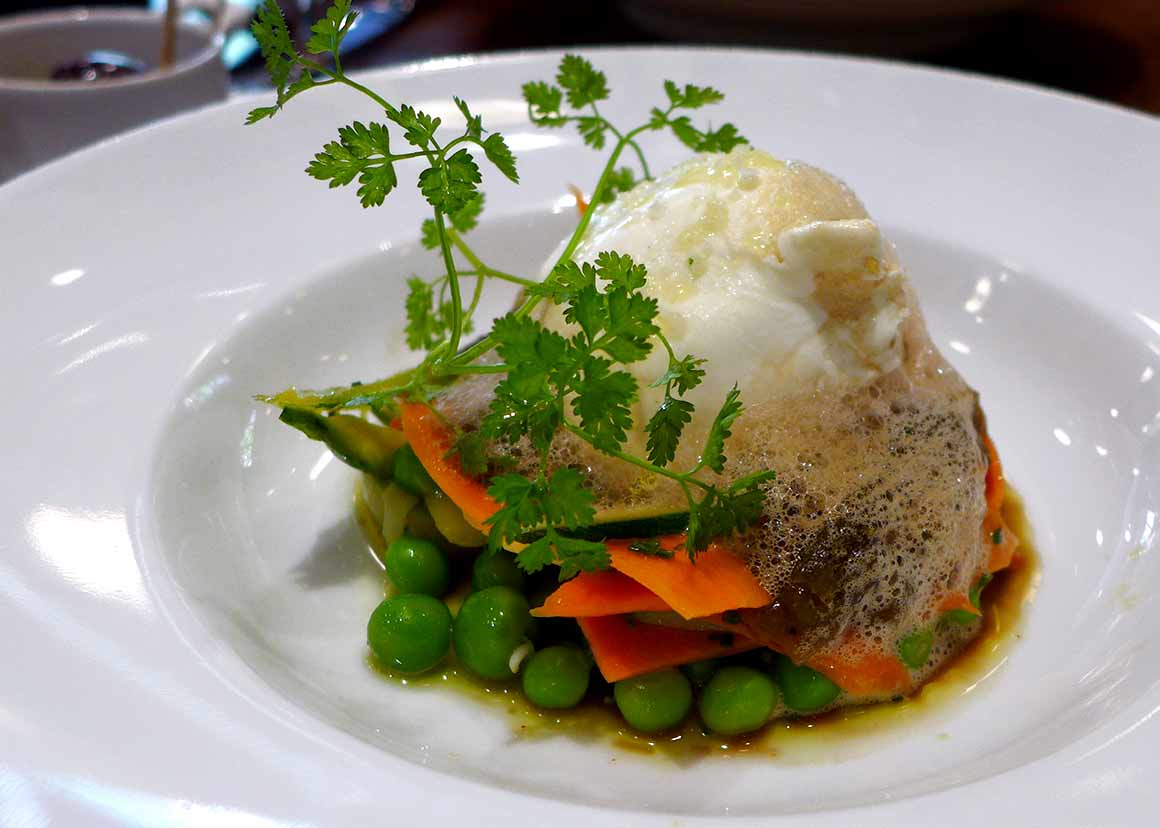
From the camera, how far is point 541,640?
2111 millimetres

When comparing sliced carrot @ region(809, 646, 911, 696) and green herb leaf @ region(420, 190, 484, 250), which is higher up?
green herb leaf @ region(420, 190, 484, 250)

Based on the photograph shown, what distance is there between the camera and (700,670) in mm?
2021

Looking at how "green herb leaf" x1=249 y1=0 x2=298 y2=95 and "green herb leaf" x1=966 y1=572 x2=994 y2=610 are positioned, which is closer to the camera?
"green herb leaf" x1=249 y1=0 x2=298 y2=95

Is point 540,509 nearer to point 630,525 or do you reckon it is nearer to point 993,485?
point 630,525

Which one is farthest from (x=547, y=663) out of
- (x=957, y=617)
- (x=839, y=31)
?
(x=839, y=31)

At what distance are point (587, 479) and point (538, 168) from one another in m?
1.28

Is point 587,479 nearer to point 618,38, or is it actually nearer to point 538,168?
point 538,168

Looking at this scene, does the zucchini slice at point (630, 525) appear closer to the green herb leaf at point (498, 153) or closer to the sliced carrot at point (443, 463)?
the sliced carrot at point (443, 463)

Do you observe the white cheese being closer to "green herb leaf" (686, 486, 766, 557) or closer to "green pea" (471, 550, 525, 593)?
"green herb leaf" (686, 486, 766, 557)

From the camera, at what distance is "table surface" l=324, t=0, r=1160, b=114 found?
152 inches

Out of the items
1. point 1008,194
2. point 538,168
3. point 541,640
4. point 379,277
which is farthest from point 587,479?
point 1008,194

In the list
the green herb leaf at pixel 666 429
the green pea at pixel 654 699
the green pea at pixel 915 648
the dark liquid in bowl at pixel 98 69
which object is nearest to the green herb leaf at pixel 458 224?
the green herb leaf at pixel 666 429

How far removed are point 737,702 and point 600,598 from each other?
338mm

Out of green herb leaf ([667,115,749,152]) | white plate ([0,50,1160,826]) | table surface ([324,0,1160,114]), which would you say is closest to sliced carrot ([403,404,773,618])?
white plate ([0,50,1160,826])
